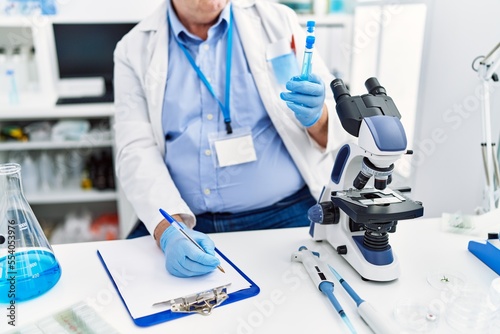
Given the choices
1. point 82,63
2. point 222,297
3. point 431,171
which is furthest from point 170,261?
point 82,63

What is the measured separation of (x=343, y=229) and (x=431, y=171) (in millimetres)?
866

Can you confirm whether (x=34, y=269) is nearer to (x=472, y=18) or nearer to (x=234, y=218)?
(x=234, y=218)

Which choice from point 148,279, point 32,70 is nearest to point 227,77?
point 148,279

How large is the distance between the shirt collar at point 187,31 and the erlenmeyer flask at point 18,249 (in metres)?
0.69

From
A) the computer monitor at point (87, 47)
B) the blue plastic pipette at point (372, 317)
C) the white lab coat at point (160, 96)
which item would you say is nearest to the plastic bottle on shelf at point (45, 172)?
the computer monitor at point (87, 47)

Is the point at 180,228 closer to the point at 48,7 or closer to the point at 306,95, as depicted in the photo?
the point at 306,95

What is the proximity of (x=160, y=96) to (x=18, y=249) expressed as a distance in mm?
628

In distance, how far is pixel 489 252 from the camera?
978 millimetres

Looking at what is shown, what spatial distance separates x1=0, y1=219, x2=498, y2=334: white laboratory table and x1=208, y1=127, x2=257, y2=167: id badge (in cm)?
27

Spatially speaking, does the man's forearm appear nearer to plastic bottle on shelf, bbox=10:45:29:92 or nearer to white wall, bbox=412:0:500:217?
white wall, bbox=412:0:500:217

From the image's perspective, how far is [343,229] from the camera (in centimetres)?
100

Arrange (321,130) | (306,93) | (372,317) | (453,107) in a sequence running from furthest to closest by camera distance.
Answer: (453,107) → (321,130) → (306,93) → (372,317)

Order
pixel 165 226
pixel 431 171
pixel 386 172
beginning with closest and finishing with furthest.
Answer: pixel 386 172
pixel 165 226
pixel 431 171

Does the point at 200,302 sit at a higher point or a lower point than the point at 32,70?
lower
